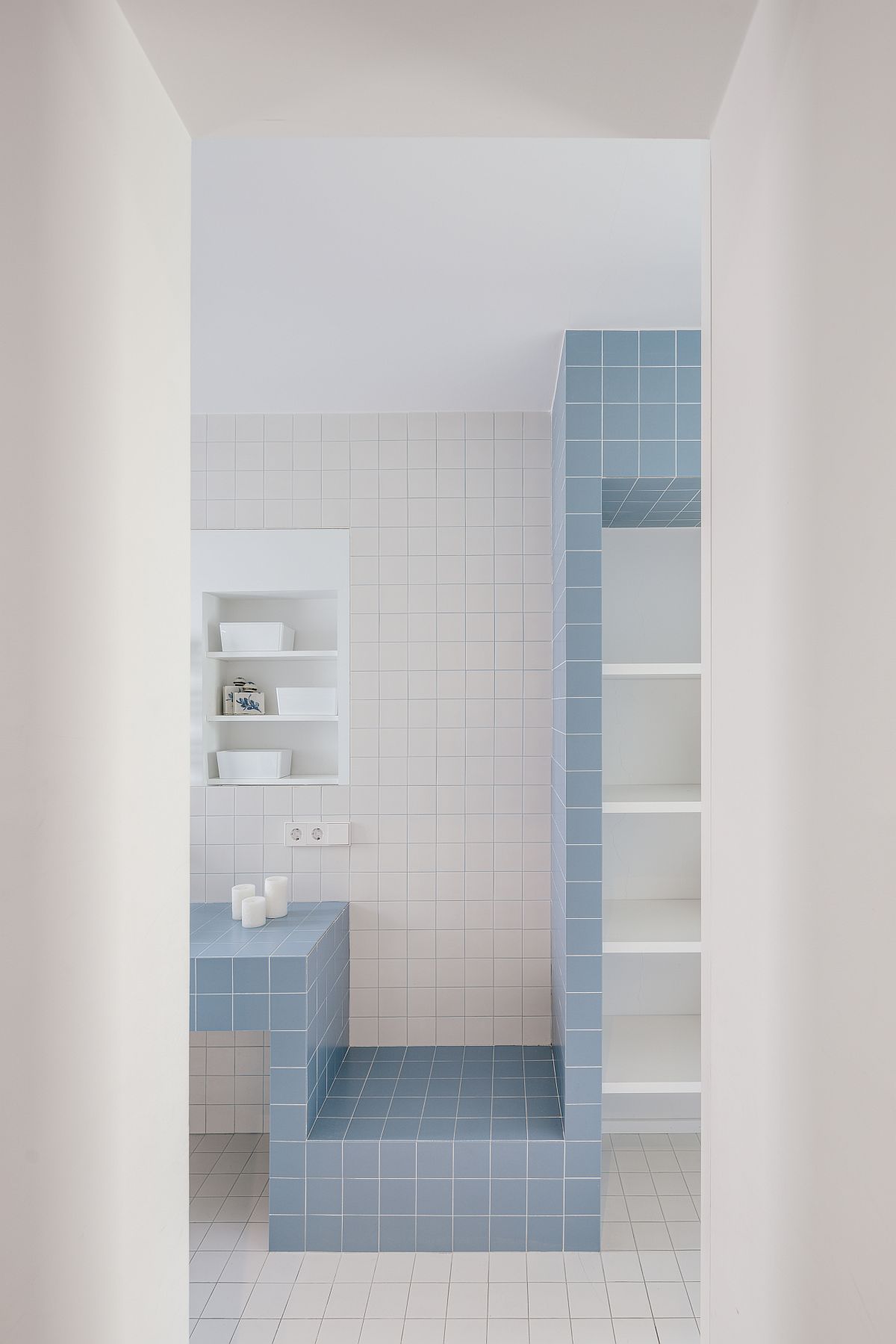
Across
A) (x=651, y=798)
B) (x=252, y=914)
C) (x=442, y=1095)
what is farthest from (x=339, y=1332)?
(x=651, y=798)

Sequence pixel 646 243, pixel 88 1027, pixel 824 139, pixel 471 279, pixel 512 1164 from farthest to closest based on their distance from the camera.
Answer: pixel 512 1164 → pixel 471 279 → pixel 646 243 → pixel 88 1027 → pixel 824 139

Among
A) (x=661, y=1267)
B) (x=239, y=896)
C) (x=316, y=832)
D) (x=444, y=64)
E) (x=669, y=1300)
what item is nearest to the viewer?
(x=444, y=64)

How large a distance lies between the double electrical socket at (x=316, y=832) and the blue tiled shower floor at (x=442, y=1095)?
0.77 metres

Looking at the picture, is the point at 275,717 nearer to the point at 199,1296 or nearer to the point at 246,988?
the point at 246,988

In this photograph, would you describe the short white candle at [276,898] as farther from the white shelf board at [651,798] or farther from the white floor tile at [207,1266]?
the white shelf board at [651,798]

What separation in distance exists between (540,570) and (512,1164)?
1920 mm

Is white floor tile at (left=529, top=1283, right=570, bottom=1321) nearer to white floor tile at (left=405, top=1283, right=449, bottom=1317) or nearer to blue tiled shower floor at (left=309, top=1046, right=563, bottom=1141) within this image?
white floor tile at (left=405, top=1283, right=449, bottom=1317)

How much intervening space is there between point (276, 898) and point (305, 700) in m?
0.73

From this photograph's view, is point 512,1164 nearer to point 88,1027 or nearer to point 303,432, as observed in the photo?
point 88,1027

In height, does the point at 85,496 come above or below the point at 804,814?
above

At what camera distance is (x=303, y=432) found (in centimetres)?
326

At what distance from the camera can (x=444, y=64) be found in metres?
0.81

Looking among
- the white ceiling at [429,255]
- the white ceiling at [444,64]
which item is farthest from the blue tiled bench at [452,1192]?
the white ceiling at [444,64]

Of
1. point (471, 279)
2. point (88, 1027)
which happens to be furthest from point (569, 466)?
point (88, 1027)
